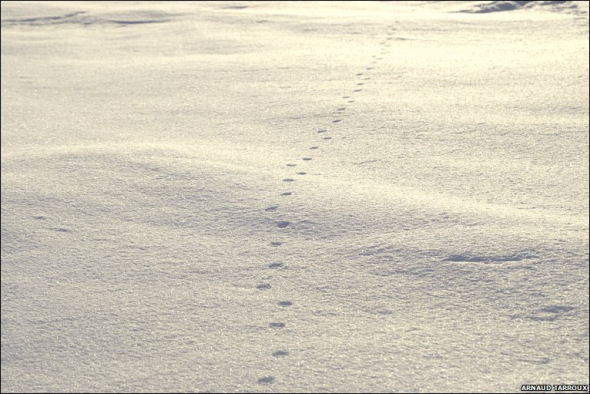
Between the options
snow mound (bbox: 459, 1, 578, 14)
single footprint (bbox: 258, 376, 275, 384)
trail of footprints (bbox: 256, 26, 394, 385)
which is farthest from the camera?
snow mound (bbox: 459, 1, 578, 14)

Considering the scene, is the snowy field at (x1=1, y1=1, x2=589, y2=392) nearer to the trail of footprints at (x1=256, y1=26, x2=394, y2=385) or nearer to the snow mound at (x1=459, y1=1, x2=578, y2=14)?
the trail of footprints at (x1=256, y1=26, x2=394, y2=385)

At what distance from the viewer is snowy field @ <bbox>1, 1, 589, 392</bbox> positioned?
1846mm

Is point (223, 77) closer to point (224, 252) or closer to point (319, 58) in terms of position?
point (319, 58)

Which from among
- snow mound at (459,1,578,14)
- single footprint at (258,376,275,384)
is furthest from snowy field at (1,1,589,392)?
snow mound at (459,1,578,14)

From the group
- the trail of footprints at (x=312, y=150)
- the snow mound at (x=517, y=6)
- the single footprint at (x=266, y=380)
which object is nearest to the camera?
the single footprint at (x=266, y=380)

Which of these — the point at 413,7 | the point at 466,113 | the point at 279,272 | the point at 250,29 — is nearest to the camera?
the point at 279,272

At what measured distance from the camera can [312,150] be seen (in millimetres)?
3096

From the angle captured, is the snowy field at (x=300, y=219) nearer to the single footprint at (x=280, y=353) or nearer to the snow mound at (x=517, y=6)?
the single footprint at (x=280, y=353)

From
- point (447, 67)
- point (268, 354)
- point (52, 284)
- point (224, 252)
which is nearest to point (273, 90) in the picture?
point (447, 67)

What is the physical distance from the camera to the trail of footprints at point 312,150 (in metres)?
1.87

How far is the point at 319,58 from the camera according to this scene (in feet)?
14.5

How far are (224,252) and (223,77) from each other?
2.02 meters

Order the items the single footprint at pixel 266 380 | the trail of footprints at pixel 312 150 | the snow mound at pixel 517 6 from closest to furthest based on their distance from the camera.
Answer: the single footprint at pixel 266 380 → the trail of footprints at pixel 312 150 → the snow mound at pixel 517 6

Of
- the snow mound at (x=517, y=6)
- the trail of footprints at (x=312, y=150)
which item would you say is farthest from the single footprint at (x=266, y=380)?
the snow mound at (x=517, y=6)
